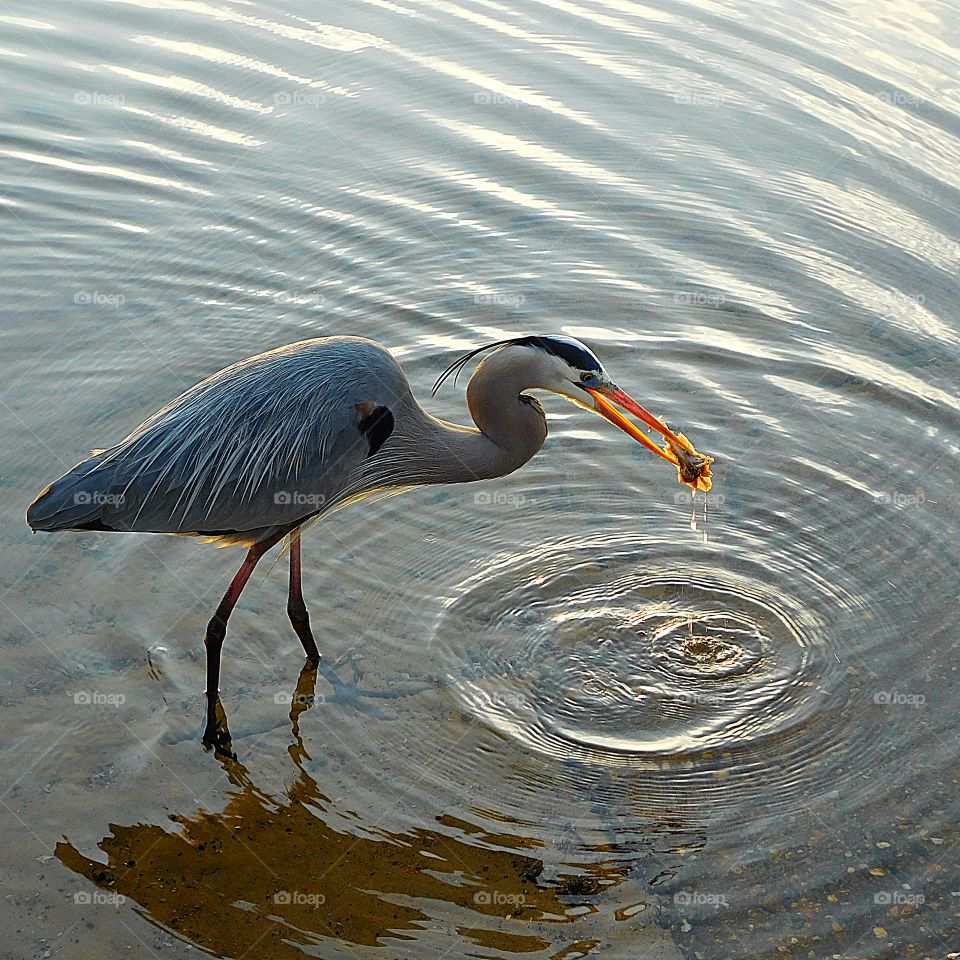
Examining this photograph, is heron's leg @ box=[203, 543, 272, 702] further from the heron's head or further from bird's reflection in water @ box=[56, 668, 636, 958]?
the heron's head

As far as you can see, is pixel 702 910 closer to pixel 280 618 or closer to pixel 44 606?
pixel 280 618

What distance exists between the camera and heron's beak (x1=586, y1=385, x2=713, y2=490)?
6.35m

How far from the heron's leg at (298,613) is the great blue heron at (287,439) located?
2cm

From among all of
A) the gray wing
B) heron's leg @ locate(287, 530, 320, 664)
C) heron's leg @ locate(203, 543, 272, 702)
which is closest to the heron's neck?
the gray wing

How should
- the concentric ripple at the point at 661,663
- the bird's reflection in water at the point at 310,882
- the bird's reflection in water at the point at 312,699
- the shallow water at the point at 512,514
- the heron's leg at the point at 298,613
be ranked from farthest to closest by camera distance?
1. the heron's leg at the point at 298,613
2. the bird's reflection in water at the point at 312,699
3. the concentric ripple at the point at 661,663
4. the shallow water at the point at 512,514
5. the bird's reflection in water at the point at 310,882

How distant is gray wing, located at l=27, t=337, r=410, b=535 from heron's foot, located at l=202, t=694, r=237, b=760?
0.90 metres

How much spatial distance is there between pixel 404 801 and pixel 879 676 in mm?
2623

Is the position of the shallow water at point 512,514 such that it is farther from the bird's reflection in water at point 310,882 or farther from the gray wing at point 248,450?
the gray wing at point 248,450

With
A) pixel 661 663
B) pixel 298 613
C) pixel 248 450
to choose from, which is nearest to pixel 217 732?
pixel 298 613

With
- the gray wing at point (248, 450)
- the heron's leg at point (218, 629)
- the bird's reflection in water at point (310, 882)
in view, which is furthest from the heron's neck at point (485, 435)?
the bird's reflection in water at point (310, 882)

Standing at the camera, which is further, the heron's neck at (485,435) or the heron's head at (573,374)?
the heron's neck at (485,435)

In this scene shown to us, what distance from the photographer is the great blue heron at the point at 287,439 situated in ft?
20.3

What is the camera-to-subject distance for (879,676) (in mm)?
6633

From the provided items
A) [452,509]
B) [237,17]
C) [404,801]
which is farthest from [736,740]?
[237,17]
